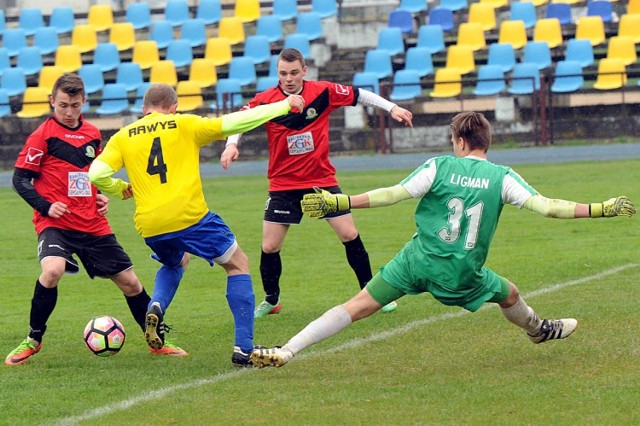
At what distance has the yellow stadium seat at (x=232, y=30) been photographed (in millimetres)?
29266

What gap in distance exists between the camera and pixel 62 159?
8172 mm

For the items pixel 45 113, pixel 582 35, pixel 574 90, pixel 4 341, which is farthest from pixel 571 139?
pixel 4 341

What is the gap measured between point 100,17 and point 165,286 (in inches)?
953

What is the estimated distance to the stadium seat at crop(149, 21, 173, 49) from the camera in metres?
29.8

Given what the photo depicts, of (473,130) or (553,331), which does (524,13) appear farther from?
(473,130)

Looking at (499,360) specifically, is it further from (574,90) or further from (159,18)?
(159,18)

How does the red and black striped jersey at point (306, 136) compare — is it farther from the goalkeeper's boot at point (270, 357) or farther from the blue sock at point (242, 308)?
the goalkeeper's boot at point (270, 357)

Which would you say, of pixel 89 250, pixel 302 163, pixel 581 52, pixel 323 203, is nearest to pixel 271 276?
pixel 302 163

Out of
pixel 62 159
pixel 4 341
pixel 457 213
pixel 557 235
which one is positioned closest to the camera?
pixel 457 213

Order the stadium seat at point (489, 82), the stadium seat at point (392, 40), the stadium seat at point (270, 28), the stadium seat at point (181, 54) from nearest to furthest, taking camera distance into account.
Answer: the stadium seat at point (489, 82) → the stadium seat at point (392, 40) → the stadium seat at point (181, 54) → the stadium seat at point (270, 28)

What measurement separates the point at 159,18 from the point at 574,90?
1192 cm

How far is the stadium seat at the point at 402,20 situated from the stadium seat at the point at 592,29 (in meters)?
3.95

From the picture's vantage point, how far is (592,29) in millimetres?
27266

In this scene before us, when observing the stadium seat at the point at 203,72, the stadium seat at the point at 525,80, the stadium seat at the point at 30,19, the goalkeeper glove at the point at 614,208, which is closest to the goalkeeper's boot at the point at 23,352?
the goalkeeper glove at the point at 614,208
